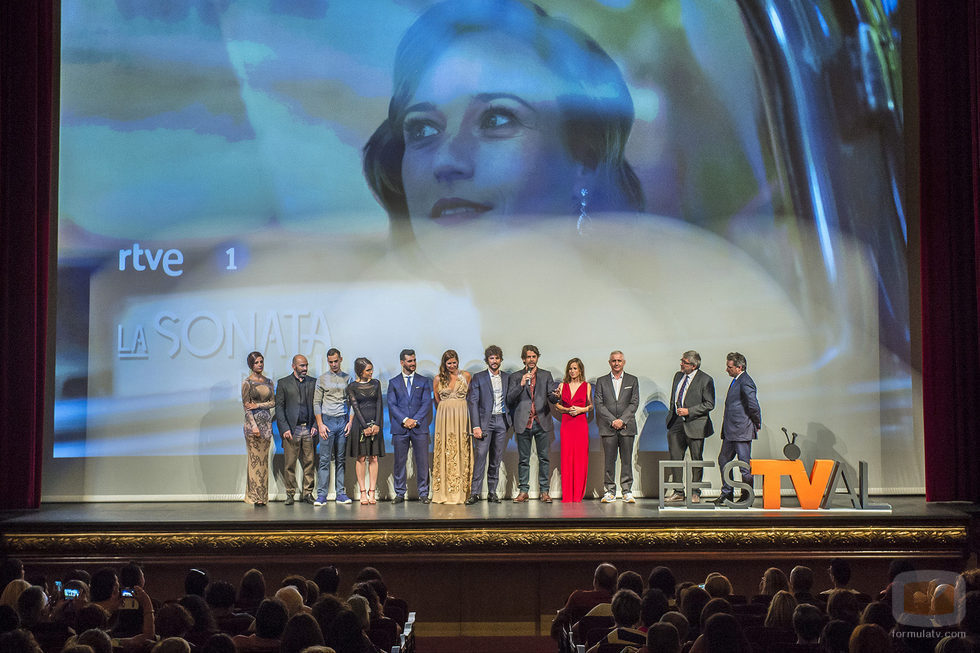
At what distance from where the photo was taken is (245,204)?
11742 mm

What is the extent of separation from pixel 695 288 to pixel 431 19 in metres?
3.98

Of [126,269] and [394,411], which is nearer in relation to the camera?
[394,411]

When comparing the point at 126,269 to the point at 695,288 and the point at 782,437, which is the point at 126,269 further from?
the point at 782,437

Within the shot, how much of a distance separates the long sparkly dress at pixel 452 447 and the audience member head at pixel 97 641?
6.22 meters

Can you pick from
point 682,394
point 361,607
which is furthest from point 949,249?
point 361,607

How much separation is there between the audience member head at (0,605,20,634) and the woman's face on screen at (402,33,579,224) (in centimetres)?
709

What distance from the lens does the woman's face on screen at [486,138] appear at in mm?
11742

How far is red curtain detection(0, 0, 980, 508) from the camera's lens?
1073 cm

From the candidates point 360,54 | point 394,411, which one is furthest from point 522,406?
point 360,54

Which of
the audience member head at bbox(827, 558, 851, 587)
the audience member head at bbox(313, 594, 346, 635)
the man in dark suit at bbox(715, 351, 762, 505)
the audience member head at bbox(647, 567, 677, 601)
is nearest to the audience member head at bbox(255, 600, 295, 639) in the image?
the audience member head at bbox(313, 594, 346, 635)

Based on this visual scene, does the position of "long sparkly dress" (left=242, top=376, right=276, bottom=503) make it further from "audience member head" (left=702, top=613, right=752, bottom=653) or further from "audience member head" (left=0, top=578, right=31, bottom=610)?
"audience member head" (left=702, top=613, right=752, bottom=653)

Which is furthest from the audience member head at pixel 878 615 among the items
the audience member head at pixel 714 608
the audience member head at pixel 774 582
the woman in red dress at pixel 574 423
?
the woman in red dress at pixel 574 423

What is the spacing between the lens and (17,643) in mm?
4434

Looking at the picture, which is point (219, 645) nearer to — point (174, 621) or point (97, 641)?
point (97, 641)
